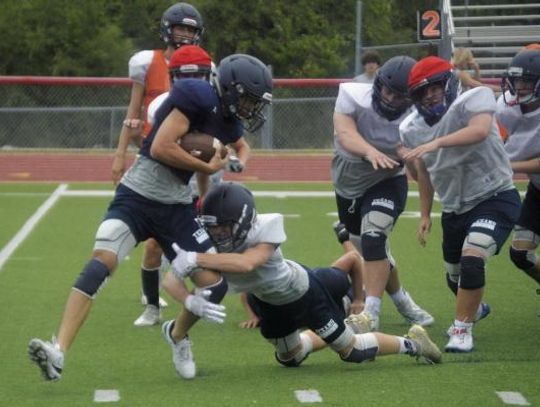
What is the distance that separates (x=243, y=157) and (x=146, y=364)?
1174 millimetres

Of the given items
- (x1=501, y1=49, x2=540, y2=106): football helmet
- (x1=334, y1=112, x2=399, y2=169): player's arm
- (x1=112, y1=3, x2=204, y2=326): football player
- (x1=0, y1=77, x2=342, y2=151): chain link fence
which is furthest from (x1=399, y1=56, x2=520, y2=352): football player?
(x1=0, y1=77, x2=342, y2=151): chain link fence

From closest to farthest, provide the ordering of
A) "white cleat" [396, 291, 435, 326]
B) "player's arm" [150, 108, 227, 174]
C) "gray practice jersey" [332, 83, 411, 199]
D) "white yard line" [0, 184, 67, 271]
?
1. "player's arm" [150, 108, 227, 174]
2. "gray practice jersey" [332, 83, 411, 199]
3. "white cleat" [396, 291, 435, 326]
4. "white yard line" [0, 184, 67, 271]

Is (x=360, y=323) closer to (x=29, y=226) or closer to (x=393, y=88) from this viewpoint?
(x=393, y=88)

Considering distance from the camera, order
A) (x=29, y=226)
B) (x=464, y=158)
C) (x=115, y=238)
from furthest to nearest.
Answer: (x=29, y=226), (x=464, y=158), (x=115, y=238)

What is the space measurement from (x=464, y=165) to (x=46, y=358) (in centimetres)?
255

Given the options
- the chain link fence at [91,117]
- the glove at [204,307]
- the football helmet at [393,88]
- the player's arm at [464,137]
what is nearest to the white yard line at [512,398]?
the glove at [204,307]

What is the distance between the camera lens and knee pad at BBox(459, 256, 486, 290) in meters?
6.87

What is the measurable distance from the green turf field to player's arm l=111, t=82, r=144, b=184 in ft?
3.06

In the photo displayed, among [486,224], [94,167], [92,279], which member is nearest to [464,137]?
[486,224]

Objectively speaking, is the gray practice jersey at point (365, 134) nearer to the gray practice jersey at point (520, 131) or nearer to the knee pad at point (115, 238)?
the gray practice jersey at point (520, 131)

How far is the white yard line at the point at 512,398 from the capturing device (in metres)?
5.64

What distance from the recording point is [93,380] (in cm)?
627

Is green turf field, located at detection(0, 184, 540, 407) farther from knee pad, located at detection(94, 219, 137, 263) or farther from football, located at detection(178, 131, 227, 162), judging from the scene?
football, located at detection(178, 131, 227, 162)

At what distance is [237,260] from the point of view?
601 centimetres
